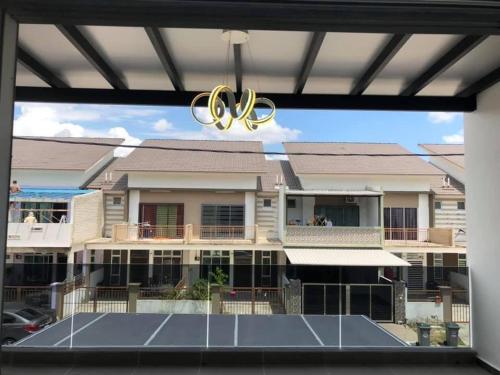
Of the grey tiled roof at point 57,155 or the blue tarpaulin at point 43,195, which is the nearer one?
the blue tarpaulin at point 43,195

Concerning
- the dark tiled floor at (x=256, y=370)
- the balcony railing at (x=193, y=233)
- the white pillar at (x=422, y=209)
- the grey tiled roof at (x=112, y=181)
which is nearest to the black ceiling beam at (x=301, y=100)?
the dark tiled floor at (x=256, y=370)

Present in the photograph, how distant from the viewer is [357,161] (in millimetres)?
19438

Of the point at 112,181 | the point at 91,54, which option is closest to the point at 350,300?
the point at 91,54

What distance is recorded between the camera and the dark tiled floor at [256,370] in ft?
13.0

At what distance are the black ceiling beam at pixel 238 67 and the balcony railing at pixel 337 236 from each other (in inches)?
527

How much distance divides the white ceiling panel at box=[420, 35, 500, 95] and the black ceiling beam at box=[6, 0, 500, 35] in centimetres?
139

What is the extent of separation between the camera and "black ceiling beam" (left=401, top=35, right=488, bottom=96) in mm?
3004

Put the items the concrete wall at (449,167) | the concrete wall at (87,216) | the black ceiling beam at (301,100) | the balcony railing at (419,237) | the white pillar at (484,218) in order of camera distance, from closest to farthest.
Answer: the white pillar at (484,218) < the black ceiling beam at (301,100) < the concrete wall at (87,216) < the balcony railing at (419,237) < the concrete wall at (449,167)

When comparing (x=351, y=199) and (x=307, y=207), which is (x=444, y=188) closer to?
(x=351, y=199)

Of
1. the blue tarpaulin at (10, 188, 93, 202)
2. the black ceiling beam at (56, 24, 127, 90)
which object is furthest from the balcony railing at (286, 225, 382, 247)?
the black ceiling beam at (56, 24, 127, 90)

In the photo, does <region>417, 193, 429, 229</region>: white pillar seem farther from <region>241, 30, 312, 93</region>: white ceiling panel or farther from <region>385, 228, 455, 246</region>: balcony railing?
<region>241, 30, 312, 93</region>: white ceiling panel

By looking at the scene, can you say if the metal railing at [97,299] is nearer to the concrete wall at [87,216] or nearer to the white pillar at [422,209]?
the concrete wall at [87,216]

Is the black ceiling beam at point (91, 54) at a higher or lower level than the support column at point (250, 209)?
higher

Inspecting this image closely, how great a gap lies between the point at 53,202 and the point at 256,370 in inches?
616
